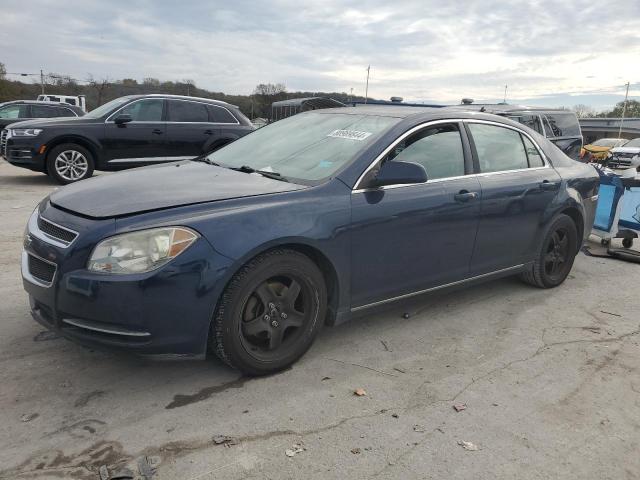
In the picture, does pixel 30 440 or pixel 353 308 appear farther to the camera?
pixel 353 308

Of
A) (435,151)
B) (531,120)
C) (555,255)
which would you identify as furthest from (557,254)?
(531,120)

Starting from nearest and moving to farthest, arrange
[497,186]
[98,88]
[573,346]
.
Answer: [573,346]
[497,186]
[98,88]

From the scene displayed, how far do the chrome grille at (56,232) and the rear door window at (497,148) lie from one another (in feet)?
9.87

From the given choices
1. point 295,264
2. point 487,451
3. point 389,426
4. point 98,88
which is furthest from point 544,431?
point 98,88

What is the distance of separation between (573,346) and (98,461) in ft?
10.5

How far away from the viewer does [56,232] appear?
9.82 feet

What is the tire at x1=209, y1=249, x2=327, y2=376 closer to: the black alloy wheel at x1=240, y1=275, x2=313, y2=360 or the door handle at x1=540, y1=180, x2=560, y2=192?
the black alloy wheel at x1=240, y1=275, x2=313, y2=360

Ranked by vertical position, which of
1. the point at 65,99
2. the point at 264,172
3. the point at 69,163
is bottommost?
the point at 69,163

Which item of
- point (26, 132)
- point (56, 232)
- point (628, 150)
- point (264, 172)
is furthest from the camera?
point (628, 150)

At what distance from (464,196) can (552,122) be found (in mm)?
8423

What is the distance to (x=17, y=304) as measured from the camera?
4.14 meters

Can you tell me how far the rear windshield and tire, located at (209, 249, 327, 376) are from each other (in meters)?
9.41

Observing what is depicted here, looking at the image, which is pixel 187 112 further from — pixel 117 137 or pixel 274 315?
pixel 274 315

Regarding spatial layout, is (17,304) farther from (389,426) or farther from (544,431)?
(544,431)
